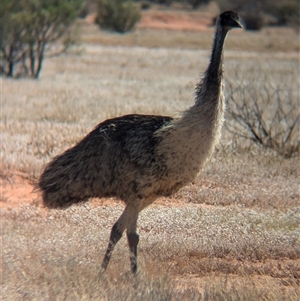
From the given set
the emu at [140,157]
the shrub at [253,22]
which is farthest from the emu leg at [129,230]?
the shrub at [253,22]

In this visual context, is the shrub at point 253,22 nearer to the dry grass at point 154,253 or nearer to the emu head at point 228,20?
the dry grass at point 154,253

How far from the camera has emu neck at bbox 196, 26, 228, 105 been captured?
6105mm

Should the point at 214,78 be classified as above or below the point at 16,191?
above

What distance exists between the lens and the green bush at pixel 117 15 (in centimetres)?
4459

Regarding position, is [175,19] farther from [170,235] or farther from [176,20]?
[170,235]

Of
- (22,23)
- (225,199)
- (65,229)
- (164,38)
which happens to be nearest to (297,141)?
(225,199)

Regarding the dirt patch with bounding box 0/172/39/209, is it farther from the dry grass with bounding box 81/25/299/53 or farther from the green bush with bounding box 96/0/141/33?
the green bush with bounding box 96/0/141/33

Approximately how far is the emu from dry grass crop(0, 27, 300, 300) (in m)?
0.42

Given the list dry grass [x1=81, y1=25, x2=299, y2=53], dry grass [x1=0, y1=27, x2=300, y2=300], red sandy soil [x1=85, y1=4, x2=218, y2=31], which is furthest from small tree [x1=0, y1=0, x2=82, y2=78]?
red sandy soil [x1=85, y1=4, x2=218, y2=31]

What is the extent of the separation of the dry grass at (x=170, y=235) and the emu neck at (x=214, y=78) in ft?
4.74

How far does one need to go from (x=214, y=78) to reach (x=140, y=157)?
897 mm

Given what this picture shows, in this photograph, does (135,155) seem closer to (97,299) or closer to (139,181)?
(139,181)

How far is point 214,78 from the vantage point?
6.12 metres

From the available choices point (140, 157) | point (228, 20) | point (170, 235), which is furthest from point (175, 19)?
point (140, 157)
